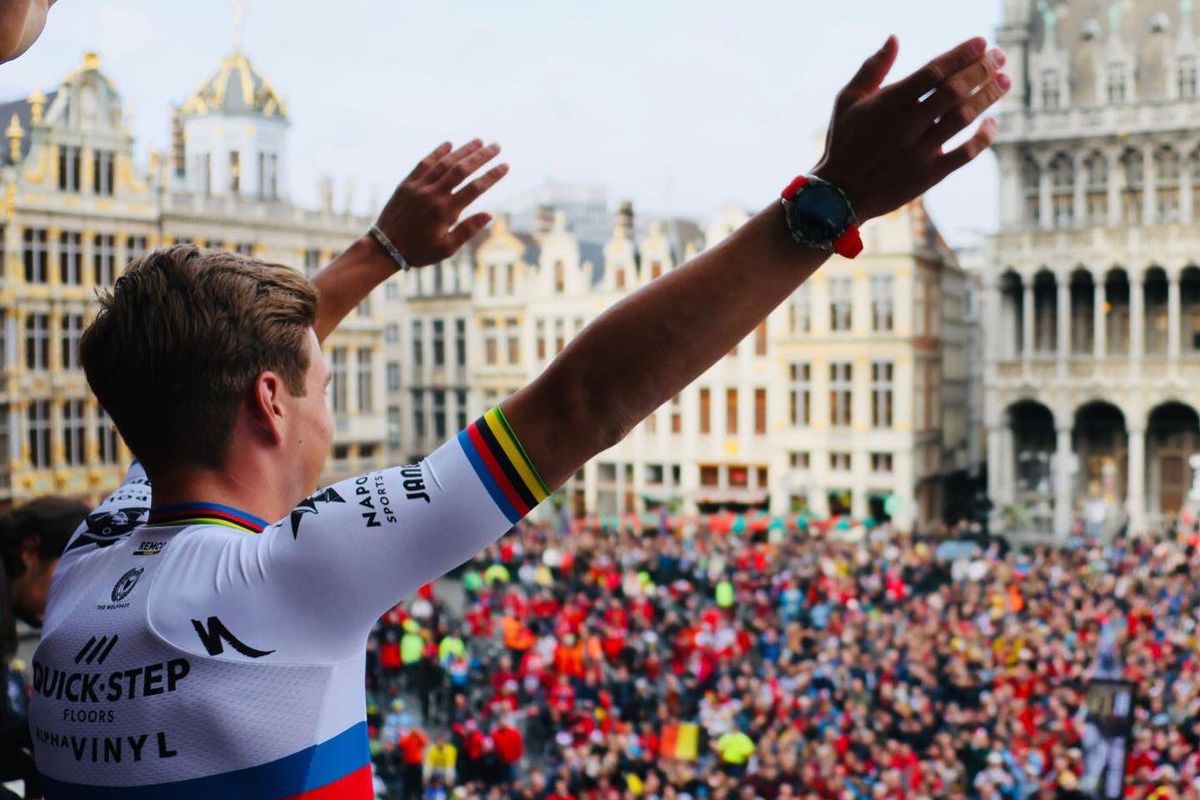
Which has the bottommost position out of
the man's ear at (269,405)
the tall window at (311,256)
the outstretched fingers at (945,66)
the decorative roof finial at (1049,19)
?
the man's ear at (269,405)

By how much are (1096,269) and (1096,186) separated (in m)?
2.11

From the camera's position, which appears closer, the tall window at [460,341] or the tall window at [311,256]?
the tall window at [311,256]

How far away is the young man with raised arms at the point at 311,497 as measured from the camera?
141cm

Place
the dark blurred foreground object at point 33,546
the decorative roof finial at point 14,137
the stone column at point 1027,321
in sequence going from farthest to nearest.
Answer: the stone column at point 1027,321, the decorative roof finial at point 14,137, the dark blurred foreground object at point 33,546

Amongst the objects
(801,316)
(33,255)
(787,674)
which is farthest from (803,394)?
(787,674)

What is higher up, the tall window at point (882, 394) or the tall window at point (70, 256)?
the tall window at point (70, 256)

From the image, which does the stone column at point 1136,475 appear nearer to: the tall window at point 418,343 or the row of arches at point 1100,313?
the row of arches at point 1100,313

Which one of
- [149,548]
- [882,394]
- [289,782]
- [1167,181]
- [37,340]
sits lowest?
[289,782]

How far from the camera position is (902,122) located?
143 cm

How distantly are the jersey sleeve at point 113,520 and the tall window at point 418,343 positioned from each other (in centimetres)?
3804

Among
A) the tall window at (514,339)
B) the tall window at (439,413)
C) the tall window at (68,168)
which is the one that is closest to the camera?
the tall window at (68,168)

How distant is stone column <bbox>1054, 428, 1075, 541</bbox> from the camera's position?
3162cm

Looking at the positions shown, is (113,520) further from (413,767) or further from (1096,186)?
(1096,186)

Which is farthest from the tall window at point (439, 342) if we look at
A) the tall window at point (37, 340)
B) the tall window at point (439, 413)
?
the tall window at point (37, 340)
